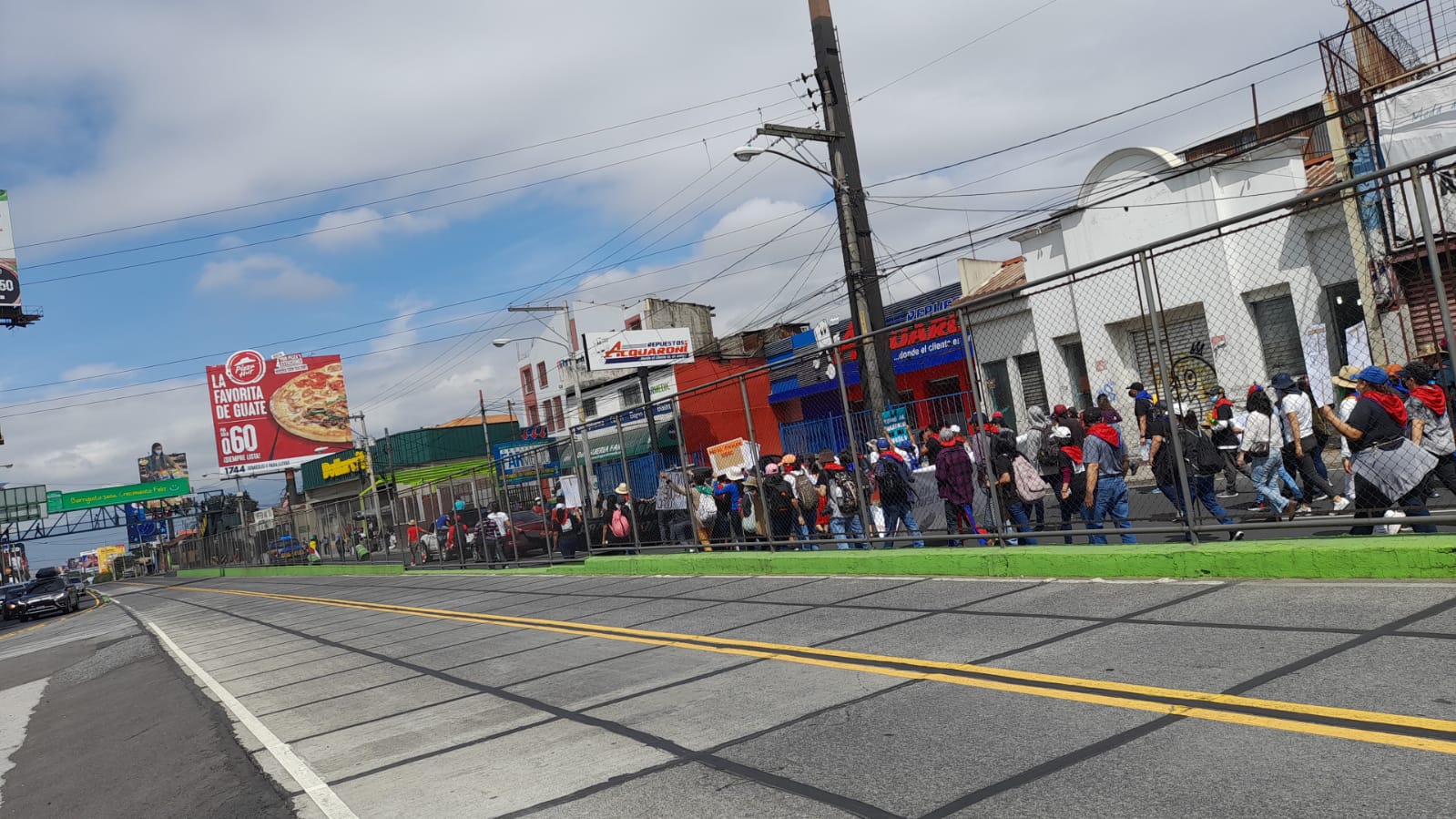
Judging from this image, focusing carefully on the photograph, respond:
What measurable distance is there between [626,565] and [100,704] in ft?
24.2

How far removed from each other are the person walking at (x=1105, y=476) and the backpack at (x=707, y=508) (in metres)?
6.10

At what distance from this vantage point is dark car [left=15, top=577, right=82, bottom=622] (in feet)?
116

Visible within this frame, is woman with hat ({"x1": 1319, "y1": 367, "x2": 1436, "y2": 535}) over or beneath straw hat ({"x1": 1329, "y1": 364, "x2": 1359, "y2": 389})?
beneath

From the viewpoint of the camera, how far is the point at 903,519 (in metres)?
12.6

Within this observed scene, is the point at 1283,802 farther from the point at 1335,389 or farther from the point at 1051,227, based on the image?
the point at 1051,227

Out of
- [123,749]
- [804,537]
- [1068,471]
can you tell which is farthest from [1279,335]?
[123,749]

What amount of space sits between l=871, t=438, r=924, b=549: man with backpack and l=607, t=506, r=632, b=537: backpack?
5.60 metres

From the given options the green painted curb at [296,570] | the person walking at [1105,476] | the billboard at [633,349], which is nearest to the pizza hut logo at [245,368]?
the green painted curb at [296,570]

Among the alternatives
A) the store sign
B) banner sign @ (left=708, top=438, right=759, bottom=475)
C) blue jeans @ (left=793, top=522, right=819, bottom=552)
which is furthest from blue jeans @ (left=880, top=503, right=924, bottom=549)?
the store sign

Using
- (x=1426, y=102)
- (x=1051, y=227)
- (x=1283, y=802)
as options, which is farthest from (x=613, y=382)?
(x=1283, y=802)

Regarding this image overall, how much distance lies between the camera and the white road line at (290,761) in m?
5.25

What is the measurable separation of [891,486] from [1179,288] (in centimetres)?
476

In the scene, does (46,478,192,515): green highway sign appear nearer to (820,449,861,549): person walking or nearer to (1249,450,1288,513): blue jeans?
(820,449,861,549): person walking

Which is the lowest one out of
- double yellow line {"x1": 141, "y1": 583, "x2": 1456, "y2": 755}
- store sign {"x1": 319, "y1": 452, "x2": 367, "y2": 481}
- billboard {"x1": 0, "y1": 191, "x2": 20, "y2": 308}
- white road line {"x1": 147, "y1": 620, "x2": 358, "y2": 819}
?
double yellow line {"x1": 141, "y1": 583, "x2": 1456, "y2": 755}
